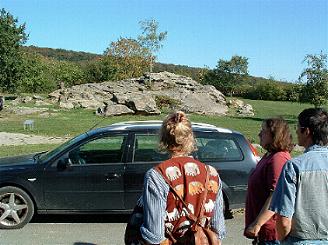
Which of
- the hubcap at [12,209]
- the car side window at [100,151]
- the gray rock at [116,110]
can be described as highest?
the car side window at [100,151]

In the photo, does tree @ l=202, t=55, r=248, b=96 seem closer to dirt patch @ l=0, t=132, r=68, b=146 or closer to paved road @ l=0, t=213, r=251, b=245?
dirt patch @ l=0, t=132, r=68, b=146

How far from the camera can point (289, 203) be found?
9.59 ft

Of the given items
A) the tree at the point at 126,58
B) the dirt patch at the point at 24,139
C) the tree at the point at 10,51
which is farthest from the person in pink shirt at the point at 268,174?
the tree at the point at 126,58

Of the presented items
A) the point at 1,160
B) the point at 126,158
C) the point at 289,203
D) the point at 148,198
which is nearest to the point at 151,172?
the point at 148,198

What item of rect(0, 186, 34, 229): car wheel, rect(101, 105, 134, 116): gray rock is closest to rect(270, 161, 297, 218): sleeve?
rect(0, 186, 34, 229): car wheel

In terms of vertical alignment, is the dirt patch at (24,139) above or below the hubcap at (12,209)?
below

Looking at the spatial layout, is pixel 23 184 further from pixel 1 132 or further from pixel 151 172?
pixel 1 132

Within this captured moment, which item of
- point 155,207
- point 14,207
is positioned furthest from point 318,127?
point 14,207

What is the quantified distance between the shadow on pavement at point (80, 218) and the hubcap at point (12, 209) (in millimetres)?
468

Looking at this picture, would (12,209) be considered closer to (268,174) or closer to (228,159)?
(228,159)

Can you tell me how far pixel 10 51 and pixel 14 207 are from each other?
28143 millimetres

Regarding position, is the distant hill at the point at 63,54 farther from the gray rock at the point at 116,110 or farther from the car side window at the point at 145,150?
the car side window at the point at 145,150

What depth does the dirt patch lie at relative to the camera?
17.0m

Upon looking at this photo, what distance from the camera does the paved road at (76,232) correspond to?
6.45 metres
